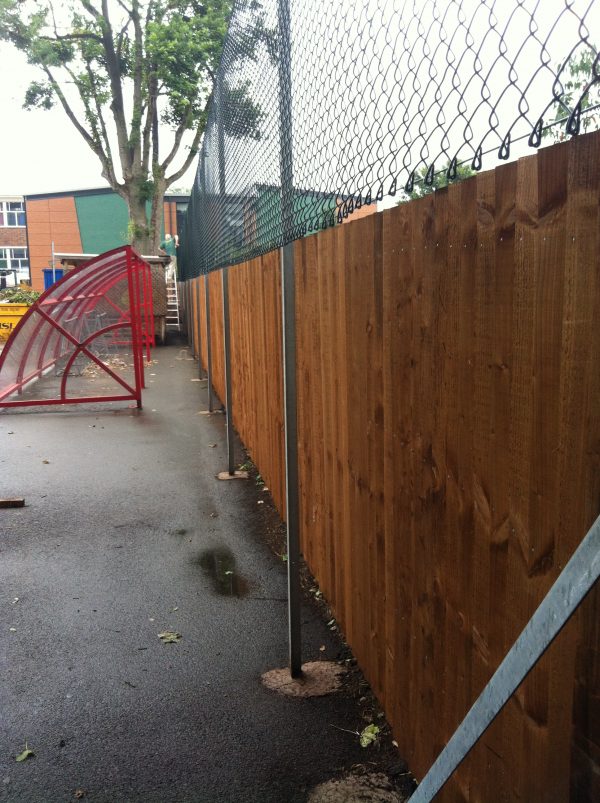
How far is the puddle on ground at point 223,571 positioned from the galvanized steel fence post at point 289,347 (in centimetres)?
98

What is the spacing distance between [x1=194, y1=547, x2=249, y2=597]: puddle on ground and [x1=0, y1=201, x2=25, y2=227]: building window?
5708 cm

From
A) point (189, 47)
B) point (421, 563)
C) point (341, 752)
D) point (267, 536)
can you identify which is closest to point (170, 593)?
point (267, 536)

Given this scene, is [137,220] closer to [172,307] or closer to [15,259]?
[172,307]

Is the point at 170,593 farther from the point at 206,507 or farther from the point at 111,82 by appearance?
the point at 111,82

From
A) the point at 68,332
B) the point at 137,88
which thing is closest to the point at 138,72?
the point at 137,88

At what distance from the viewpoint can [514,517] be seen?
167 centimetres

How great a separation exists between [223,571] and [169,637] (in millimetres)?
903

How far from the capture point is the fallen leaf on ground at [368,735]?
2.72 metres

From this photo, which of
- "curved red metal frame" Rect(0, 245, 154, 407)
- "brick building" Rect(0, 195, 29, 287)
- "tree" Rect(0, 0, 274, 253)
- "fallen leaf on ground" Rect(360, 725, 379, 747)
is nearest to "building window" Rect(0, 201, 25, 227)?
"brick building" Rect(0, 195, 29, 287)

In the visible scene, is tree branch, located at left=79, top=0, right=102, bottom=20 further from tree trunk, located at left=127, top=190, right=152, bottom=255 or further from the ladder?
the ladder

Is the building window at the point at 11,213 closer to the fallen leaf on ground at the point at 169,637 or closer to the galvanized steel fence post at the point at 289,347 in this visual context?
the galvanized steel fence post at the point at 289,347

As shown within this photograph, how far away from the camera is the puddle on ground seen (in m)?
4.27

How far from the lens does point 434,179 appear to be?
2166 mm

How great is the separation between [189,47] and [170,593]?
23.5 m
